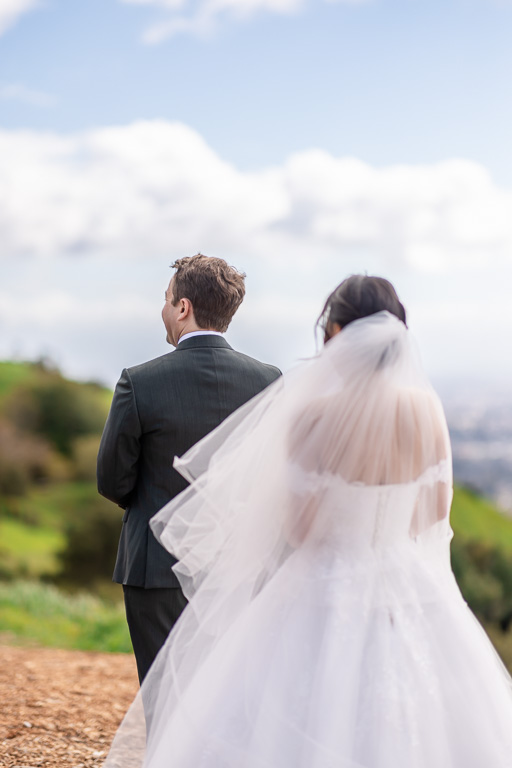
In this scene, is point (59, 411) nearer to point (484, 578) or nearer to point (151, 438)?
point (484, 578)

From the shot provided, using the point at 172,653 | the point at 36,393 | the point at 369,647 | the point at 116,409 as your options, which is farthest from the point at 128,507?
the point at 36,393

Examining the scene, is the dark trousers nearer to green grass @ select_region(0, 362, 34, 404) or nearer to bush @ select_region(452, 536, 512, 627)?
bush @ select_region(452, 536, 512, 627)

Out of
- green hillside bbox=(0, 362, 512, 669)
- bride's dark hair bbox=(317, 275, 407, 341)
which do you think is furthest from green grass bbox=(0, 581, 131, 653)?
green hillside bbox=(0, 362, 512, 669)

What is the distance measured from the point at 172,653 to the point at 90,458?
22.2 m

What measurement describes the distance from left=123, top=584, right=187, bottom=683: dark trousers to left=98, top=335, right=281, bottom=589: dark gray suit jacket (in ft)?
0.23

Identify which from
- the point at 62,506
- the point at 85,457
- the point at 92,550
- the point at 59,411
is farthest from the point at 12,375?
the point at 92,550

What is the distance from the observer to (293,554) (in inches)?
107

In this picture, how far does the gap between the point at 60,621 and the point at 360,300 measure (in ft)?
23.3

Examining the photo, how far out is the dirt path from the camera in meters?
4.05

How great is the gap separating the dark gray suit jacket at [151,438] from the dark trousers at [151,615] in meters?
0.07

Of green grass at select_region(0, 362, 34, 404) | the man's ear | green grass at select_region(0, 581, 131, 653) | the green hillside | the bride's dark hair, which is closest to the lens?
the bride's dark hair

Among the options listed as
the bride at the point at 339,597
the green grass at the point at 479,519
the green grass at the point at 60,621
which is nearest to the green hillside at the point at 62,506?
the green grass at the point at 479,519

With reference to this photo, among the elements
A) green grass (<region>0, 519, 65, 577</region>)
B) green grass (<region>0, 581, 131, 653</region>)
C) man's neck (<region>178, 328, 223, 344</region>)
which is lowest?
green grass (<region>0, 519, 65, 577</region>)

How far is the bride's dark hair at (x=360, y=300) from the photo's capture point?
2707mm
